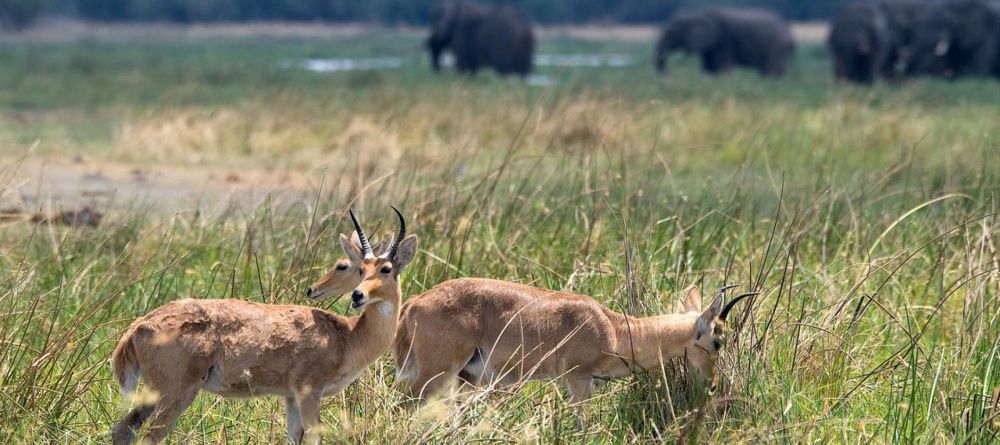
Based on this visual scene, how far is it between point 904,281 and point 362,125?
9187 millimetres

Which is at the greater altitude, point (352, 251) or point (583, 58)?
point (352, 251)

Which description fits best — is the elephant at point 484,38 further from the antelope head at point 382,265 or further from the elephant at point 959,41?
the antelope head at point 382,265

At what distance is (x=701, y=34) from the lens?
40.2 meters

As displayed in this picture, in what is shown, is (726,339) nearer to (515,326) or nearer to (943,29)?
(515,326)

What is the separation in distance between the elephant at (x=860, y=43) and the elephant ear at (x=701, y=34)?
5.58 meters

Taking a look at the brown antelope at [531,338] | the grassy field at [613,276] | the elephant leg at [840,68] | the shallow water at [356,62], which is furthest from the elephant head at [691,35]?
the brown antelope at [531,338]

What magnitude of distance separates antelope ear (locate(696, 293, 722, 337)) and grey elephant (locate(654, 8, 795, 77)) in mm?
34138

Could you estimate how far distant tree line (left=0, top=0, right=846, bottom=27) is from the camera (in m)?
68.4

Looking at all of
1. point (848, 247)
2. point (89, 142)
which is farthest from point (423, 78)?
point (848, 247)

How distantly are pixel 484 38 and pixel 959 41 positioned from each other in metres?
11.8

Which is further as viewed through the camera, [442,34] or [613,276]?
[442,34]

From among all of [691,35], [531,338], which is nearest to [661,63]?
[691,35]

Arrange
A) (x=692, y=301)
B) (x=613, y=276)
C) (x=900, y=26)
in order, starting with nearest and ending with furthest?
1. (x=692, y=301)
2. (x=613, y=276)
3. (x=900, y=26)

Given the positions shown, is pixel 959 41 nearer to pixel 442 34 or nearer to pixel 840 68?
pixel 840 68
